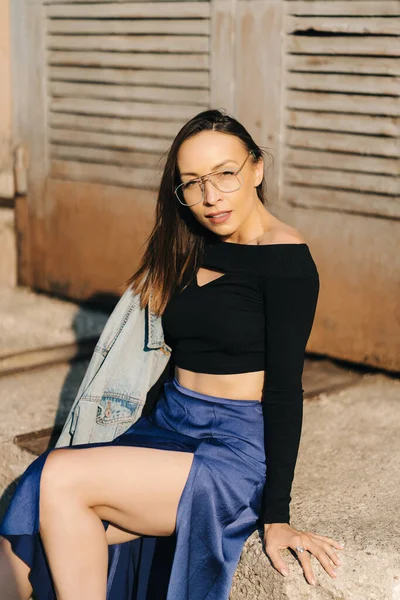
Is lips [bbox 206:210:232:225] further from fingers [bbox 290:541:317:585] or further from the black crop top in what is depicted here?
fingers [bbox 290:541:317:585]

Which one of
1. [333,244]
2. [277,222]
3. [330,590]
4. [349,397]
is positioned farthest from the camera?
[333,244]

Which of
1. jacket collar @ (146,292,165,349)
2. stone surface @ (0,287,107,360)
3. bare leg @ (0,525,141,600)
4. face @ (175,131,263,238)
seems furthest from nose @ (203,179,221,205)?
stone surface @ (0,287,107,360)

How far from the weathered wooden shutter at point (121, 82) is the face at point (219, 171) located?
2.30 meters

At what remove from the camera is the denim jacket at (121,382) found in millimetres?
3211

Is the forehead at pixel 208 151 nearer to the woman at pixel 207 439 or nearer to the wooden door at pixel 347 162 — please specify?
the woman at pixel 207 439

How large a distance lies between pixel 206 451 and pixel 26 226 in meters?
3.79

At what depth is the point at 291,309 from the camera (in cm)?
276

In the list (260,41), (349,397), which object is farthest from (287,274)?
(260,41)

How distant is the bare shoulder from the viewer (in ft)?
9.49

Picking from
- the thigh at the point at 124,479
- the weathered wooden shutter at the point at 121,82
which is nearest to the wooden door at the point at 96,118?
the weathered wooden shutter at the point at 121,82

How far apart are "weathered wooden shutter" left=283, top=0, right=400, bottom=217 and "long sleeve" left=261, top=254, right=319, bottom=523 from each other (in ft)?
5.92

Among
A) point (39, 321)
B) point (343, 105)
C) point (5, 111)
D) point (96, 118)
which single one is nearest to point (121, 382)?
point (343, 105)

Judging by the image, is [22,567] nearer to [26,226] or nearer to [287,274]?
[287,274]

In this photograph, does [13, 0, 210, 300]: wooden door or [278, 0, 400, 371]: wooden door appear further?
[13, 0, 210, 300]: wooden door
